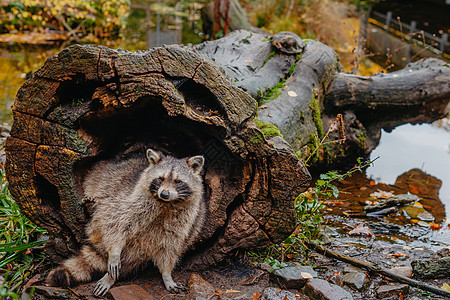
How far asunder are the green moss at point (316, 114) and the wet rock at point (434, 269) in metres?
2.14

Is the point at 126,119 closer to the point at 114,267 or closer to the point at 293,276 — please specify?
the point at 114,267

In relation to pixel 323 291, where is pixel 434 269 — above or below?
above

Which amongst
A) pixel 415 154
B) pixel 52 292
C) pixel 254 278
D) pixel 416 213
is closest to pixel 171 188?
pixel 254 278

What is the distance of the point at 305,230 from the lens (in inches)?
164

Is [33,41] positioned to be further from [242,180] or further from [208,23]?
[242,180]

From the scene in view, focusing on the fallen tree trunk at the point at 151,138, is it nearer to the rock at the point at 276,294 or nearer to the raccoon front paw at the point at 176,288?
the raccoon front paw at the point at 176,288

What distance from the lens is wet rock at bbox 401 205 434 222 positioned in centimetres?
506

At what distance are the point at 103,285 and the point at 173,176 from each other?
3.38 ft


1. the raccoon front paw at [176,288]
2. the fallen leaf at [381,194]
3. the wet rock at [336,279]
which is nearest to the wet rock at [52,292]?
the raccoon front paw at [176,288]

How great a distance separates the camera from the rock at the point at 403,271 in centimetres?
374

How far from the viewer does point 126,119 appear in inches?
148

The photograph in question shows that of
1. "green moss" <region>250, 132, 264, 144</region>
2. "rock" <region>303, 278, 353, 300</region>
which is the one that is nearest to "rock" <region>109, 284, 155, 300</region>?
"rock" <region>303, 278, 353, 300</region>

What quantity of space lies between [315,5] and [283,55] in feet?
27.7

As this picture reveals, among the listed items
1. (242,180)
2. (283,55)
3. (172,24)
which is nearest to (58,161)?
(242,180)
